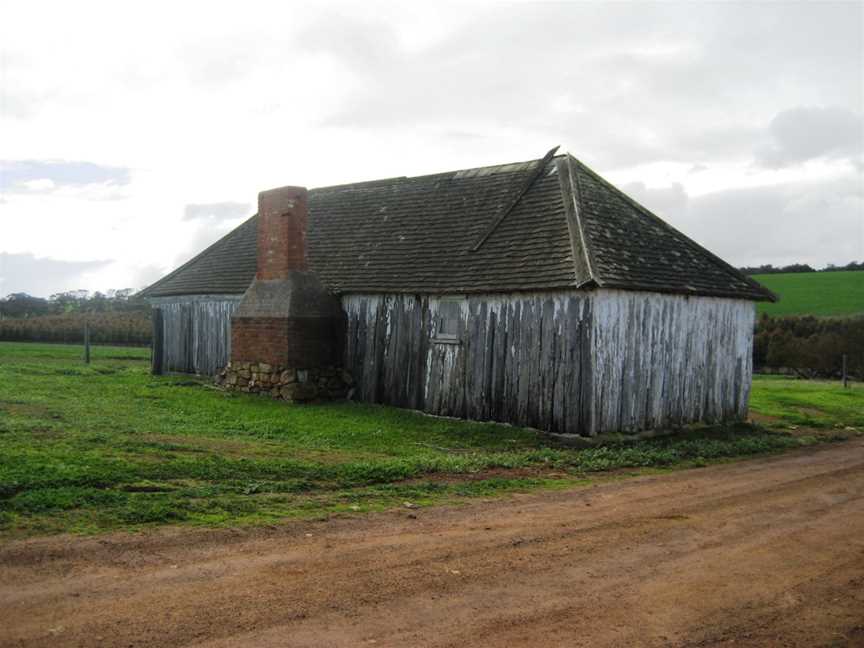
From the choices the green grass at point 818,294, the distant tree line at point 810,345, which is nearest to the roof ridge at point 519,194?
the distant tree line at point 810,345

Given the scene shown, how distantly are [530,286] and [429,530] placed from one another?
842 cm

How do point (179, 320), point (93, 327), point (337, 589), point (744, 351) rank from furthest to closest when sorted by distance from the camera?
point (93, 327), point (179, 320), point (744, 351), point (337, 589)

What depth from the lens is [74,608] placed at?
539 cm

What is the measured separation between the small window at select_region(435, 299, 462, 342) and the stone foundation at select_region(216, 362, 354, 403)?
3413 millimetres

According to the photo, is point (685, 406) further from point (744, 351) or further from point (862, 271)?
point (862, 271)

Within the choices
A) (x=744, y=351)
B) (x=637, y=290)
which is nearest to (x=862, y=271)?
(x=744, y=351)

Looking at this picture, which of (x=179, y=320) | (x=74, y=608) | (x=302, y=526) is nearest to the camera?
(x=74, y=608)

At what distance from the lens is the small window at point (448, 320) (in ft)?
57.2

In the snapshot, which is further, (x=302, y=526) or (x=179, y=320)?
(x=179, y=320)

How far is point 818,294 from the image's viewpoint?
5338cm

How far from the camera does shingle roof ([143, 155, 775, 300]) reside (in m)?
16.1

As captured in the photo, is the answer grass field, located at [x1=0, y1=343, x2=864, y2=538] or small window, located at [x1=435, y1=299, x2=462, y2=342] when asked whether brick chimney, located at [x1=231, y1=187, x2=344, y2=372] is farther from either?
small window, located at [x1=435, y1=299, x2=462, y2=342]

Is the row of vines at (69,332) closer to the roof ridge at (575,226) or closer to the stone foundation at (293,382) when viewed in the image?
the stone foundation at (293,382)

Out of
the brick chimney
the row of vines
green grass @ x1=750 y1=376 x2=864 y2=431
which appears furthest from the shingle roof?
the row of vines
